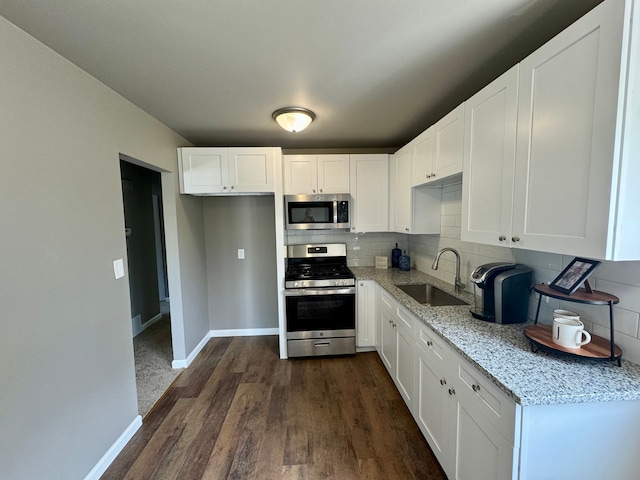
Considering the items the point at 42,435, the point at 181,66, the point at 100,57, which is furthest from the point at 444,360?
the point at 100,57

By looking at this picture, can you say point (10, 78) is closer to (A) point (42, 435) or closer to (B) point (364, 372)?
(A) point (42, 435)

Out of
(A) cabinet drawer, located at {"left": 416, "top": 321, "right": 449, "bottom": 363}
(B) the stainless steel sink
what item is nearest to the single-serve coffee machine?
(A) cabinet drawer, located at {"left": 416, "top": 321, "right": 449, "bottom": 363}

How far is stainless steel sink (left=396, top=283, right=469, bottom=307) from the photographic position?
86.9 inches

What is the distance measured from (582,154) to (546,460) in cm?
115

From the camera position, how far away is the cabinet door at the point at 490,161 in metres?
1.30

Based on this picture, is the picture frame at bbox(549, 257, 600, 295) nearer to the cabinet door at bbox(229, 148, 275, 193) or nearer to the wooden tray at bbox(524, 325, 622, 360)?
the wooden tray at bbox(524, 325, 622, 360)

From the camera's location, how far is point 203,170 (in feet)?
8.94

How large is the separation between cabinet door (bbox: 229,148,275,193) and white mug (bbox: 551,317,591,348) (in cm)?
244

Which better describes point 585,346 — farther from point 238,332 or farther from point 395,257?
point 238,332

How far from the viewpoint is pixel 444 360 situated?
1.43 metres

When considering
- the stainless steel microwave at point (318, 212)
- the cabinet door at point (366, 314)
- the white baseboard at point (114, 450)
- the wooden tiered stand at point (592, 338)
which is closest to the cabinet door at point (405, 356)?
the cabinet door at point (366, 314)

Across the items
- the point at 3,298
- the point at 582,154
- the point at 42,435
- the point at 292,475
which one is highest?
the point at 582,154

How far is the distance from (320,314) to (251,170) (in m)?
1.72

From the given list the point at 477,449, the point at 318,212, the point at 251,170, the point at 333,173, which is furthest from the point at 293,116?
the point at 477,449
